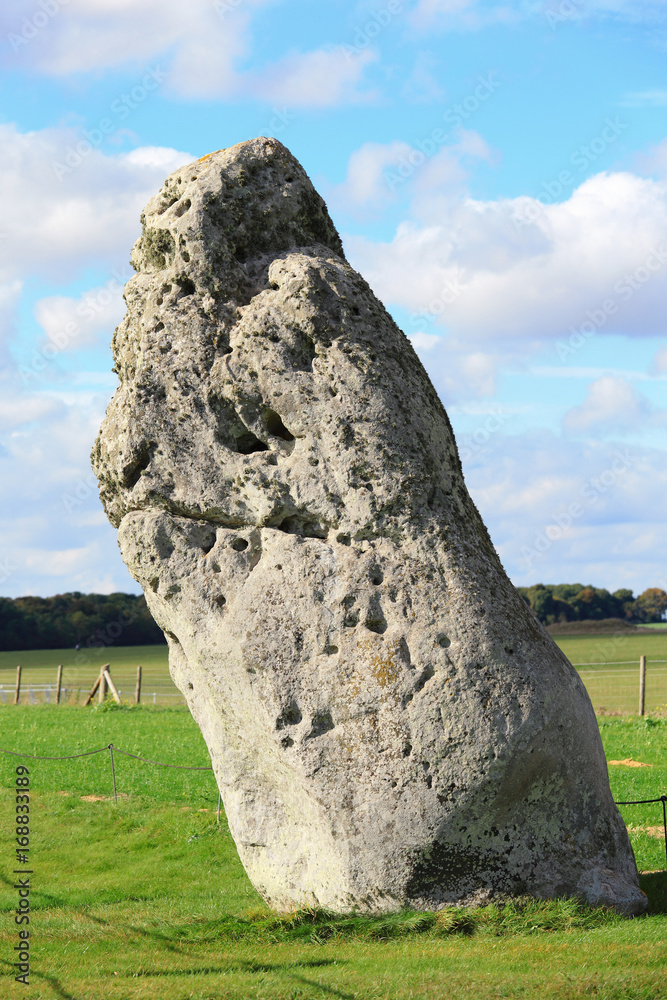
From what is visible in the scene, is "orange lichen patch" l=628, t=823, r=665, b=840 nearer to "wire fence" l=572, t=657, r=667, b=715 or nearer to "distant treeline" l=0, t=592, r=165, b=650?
"wire fence" l=572, t=657, r=667, b=715

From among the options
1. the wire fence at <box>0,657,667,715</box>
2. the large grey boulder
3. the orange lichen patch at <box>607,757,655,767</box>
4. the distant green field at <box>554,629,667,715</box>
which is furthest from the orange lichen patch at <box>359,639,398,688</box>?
the distant green field at <box>554,629,667,715</box>

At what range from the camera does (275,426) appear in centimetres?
1057

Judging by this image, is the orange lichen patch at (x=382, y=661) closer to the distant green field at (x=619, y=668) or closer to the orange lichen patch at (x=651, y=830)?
the orange lichen patch at (x=651, y=830)

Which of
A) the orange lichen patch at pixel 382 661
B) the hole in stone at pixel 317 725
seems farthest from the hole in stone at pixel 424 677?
the hole in stone at pixel 317 725

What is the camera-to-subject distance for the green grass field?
8.00 metres

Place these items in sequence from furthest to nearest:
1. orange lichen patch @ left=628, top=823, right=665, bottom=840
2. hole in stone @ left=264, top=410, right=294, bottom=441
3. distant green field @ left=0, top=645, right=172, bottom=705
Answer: distant green field @ left=0, top=645, right=172, bottom=705 → orange lichen patch @ left=628, top=823, right=665, bottom=840 → hole in stone @ left=264, top=410, right=294, bottom=441

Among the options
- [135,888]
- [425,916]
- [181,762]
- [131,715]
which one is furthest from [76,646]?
[425,916]

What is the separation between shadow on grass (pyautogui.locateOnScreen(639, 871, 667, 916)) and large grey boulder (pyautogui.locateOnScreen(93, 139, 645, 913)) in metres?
0.54

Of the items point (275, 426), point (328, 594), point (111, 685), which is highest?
point (275, 426)

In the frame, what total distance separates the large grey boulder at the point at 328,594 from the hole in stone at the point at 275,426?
25 mm

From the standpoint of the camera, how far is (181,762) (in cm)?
2094

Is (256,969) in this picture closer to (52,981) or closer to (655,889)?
(52,981)

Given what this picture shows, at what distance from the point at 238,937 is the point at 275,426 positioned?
5.38 meters

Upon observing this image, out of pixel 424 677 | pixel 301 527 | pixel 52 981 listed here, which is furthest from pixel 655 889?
pixel 52 981
